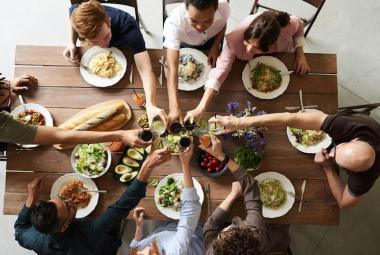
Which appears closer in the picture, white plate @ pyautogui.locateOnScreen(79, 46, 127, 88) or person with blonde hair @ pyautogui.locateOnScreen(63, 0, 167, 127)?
person with blonde hair @ pyautogui.locateOnScreen(63, 0, 167, 127)

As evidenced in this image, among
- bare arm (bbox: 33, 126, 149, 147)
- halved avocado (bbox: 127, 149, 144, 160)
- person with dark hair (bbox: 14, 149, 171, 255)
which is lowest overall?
person with dark hair (bbox: 14, 149, 171, 255)

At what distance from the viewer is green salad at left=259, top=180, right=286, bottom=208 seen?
2424 mm

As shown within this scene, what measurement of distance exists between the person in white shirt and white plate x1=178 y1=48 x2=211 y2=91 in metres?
0.04

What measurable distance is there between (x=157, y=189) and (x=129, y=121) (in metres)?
0.52

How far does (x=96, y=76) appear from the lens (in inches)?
101

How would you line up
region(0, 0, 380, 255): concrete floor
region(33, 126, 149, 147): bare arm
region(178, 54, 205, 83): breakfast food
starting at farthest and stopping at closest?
region(0, 0, 380, 255): concrete floor, region(178, 54, 205, 83): breakfast food, region(33, 126, 149, 147): bare arm

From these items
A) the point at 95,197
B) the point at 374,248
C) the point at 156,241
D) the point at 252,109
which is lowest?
the point at 374,248

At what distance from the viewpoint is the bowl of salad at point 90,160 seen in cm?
243

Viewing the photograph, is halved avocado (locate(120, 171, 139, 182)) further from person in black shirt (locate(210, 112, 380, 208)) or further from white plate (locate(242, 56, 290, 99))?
white plate (locate(242, 56, 290, 99))

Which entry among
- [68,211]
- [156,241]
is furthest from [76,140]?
[156,241]

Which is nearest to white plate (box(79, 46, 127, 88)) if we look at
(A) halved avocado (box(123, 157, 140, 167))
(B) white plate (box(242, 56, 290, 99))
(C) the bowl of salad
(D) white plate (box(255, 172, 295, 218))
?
(C) the bowl of salad

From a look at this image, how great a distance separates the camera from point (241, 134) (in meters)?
2.44

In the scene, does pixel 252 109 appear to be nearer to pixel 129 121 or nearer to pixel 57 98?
pixel 129 121

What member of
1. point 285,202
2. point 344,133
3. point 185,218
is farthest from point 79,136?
point 344,133
